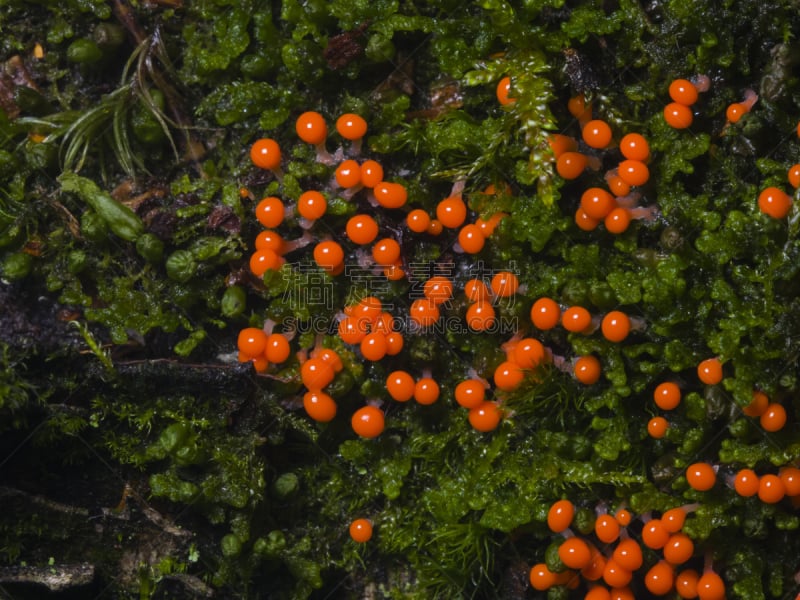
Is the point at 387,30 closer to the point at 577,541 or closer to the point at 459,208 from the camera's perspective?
the point at 459,208

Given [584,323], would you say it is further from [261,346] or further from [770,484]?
[261,346]

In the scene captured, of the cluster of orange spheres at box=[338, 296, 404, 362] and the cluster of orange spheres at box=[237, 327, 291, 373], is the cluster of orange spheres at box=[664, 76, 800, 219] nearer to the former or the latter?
the cluster of orange spheres at box=[338, 296, 404, 362]

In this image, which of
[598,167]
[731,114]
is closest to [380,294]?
[598,167]

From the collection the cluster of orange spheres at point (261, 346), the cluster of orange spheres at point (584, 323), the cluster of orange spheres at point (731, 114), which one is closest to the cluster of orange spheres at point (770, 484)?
the cluster of orange spheres at point (584, 323)

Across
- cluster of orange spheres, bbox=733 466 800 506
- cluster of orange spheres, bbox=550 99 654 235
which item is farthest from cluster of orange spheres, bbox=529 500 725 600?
cluster of orange spheres, bbox=550 99 654 235

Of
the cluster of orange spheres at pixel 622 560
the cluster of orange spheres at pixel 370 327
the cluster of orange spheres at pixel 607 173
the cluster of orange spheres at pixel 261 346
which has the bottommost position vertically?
the cluster of orange spheres at pixel 622 560

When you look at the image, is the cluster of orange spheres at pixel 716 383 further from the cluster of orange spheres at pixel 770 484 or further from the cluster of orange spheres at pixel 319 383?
the cluster of orange spheres at pixel 319 383
